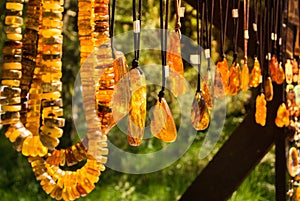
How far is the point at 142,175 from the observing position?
2592 mm

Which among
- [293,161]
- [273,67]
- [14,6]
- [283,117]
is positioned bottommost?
[293,161]

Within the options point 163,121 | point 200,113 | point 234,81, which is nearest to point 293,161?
point 234,81

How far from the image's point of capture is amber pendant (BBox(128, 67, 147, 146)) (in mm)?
627

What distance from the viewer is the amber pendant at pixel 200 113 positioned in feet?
2.68

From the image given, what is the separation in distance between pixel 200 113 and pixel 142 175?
5.91 feet

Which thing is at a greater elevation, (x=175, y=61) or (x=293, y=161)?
(x=175, y=61)

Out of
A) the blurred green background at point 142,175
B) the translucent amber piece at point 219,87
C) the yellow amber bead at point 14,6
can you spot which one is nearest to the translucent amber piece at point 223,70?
the translucent amber piece at point 219,87

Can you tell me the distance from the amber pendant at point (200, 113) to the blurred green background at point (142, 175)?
4.20 feet

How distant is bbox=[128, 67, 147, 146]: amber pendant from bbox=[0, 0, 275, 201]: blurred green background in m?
1.46

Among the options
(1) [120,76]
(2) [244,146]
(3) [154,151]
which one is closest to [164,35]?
(1) [120,76]

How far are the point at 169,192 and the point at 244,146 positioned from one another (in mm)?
1181

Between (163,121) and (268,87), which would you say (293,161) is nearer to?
(268,87)

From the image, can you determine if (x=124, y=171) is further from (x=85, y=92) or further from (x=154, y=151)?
(x=85, y=92)

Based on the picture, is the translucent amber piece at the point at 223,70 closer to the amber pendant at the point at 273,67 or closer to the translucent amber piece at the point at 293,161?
the amber pendant at the point at 273,67
